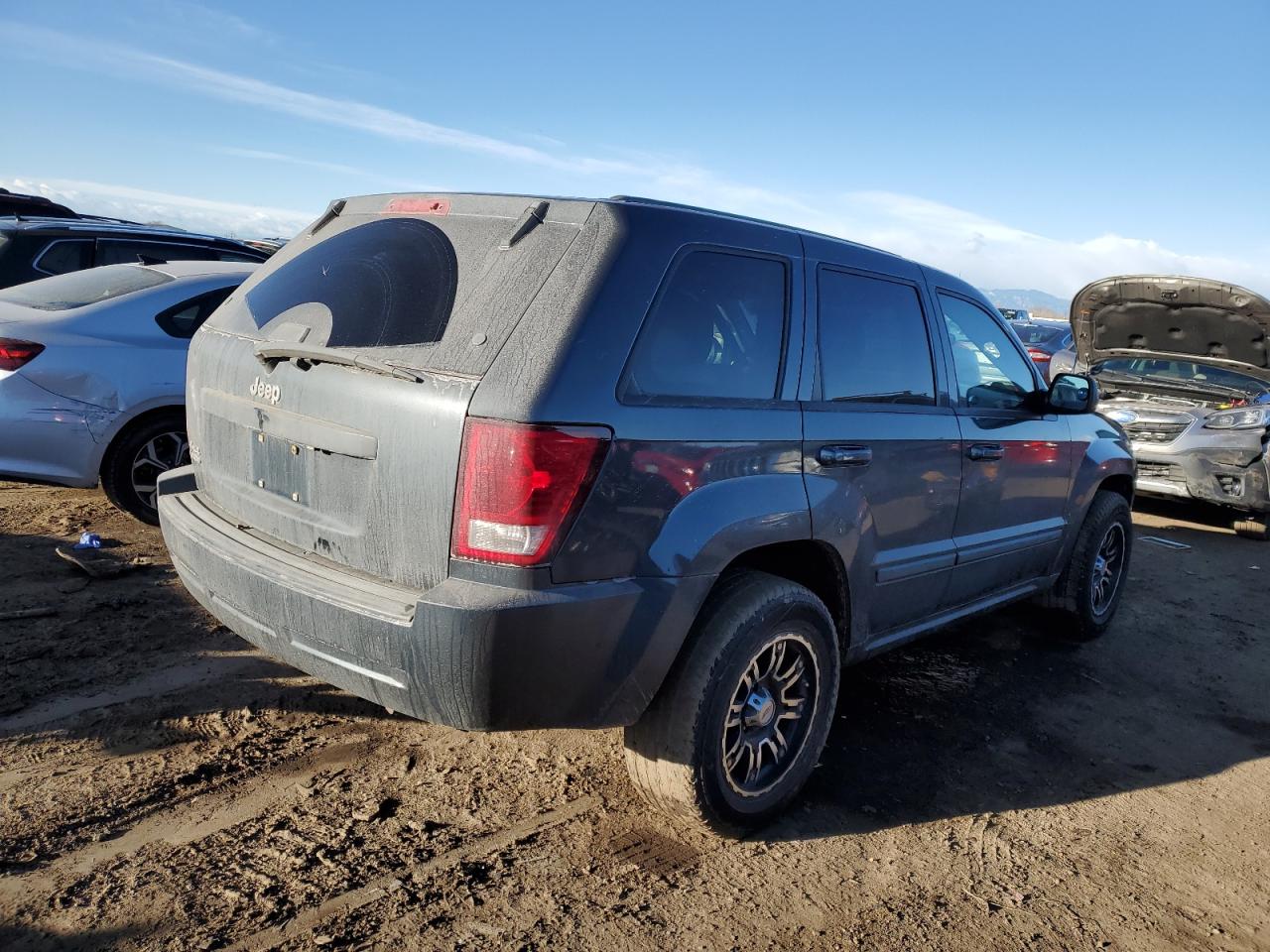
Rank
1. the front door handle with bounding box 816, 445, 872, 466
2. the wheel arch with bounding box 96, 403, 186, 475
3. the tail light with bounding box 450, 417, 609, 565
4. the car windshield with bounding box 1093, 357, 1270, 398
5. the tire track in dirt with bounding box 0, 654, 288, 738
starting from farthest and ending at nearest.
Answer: the car windshield with bounding box 1093, 357, 1270, 398
the wheel arch with bounding box 96, 403, 186, 475
the tire track in dirt with bounding box 0, 654, 288, 738
the front door handle with bounding box 816, 445, 872, 466
the tail light with bounding box 450, 417, 609, 565

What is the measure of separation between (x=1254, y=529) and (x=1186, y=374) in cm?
158

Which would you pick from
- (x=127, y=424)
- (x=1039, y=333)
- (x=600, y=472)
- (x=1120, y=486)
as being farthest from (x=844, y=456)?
(x=1039, y=333)

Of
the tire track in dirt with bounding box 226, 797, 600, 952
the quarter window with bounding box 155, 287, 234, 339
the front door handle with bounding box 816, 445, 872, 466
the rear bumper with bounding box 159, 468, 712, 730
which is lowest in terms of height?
the tire track in dirt with bounding box 226, 797, 600, 952

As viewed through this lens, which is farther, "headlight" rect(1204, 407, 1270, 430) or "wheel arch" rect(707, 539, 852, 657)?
"headlight" rect(1204, 407, 1270, 430)

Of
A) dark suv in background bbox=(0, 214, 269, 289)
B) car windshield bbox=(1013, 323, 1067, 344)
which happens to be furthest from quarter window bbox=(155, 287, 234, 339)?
car windshield bbox=(1013, 323, 1067, 344)

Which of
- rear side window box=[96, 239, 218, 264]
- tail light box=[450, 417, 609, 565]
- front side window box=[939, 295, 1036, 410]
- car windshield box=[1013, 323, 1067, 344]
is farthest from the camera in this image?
car windshield box=[1013, 323, 1067, 344]

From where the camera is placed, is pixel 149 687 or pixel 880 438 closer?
pixel 880 438

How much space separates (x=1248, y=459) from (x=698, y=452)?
7.36m

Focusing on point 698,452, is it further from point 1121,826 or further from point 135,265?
point 135,265

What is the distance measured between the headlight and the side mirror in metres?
4.61

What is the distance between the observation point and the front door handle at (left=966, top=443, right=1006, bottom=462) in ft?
12.9

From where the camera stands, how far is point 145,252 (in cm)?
752

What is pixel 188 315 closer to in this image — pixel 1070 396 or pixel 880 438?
pixel 880 438

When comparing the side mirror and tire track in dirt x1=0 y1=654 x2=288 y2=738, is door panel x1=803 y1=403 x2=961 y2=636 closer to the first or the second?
the side mirror
